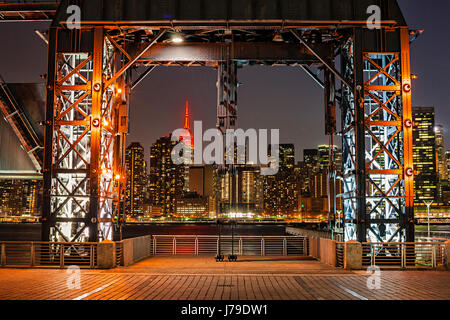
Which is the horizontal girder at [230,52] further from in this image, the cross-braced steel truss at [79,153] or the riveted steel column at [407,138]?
the riveted steel column at [407,138]

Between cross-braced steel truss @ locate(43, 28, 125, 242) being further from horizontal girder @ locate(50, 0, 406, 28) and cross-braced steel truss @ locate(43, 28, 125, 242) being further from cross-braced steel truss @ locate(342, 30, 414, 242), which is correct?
cross-braced steel truss @ locate(342, 30, 414, 242)

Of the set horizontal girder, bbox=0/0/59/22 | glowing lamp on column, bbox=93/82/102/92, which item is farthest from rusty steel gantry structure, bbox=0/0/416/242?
horizontal girder, bbox=0/0/59/22

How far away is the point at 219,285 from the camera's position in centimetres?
1379

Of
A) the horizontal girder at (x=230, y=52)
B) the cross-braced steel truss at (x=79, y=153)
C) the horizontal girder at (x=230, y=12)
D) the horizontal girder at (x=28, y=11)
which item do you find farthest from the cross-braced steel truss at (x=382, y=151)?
the horizontal girder at (x=28, y=11)

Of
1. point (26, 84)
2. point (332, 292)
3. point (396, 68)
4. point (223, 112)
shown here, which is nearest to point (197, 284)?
point (332, 292)

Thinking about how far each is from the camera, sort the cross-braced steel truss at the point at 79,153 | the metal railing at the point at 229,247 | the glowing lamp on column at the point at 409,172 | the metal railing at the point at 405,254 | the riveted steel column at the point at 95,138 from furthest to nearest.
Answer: the metal railing at the point at 229,247
the glowing lamp on column at the point at 409,172
the cross-braced steel truss at the point at 79,153
the riveted steel column at the point at 95,138
the metal railing at the point at 405,254

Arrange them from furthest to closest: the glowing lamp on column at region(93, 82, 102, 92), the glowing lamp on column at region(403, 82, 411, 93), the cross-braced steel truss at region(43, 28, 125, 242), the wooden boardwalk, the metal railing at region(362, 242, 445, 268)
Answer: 1. the glowing lamp on column at region(403, 82, 411, 93)
2. the glowing lamp on column at region(93, 82, 102, 92)
3. the cross-braced steel truss at region(43, 28, 125, 242)
4. the metal railing at region(362, 242, 445, 268)
5. the wooden boardwalk

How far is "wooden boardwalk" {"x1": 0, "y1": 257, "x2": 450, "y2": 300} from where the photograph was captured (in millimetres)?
11875

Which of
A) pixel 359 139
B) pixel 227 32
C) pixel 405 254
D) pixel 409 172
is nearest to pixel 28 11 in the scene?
pixel 227 32

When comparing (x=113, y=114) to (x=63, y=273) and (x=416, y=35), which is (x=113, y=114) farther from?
(x=416, y=35)

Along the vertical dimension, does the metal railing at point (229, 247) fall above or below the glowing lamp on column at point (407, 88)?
below

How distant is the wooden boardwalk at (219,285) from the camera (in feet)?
39.0

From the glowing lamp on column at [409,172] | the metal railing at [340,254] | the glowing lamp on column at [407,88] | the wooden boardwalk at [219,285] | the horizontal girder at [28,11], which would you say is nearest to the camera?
the wooden boardwalk at [219,285]

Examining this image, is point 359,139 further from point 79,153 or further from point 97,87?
point 79,153
